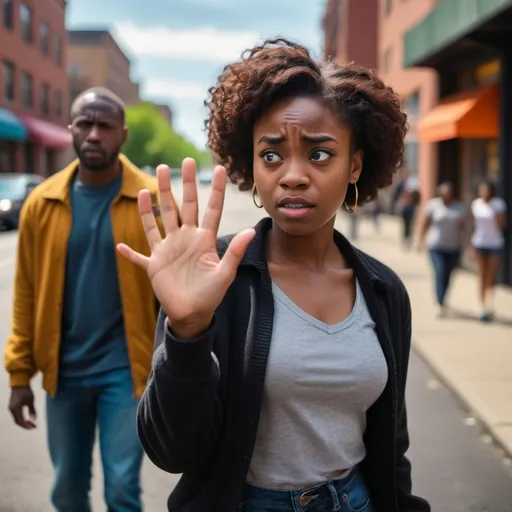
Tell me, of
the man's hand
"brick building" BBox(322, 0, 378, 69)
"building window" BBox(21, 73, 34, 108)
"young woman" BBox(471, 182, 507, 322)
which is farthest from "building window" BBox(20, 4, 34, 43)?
the man's hand

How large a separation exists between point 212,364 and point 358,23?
178ft

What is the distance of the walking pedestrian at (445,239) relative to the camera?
10539mm

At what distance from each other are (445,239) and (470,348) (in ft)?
7.36

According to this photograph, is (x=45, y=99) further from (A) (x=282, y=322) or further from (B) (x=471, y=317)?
(A) (x=282, y=322)

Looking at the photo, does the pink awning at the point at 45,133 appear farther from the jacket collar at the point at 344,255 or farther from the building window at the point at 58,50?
the jacket collar at the point at 344,255

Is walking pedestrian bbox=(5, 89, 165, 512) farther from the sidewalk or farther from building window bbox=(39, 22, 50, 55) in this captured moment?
building window bbox=(39, 22, 50, 55)

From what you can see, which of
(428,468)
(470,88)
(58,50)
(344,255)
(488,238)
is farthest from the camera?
(58,50)

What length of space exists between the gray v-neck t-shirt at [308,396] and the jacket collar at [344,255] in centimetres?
8

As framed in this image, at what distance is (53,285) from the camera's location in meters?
3.24

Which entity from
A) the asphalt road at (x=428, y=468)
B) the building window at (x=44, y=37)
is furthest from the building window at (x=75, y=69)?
the asphalt road at (x=428, y=468)

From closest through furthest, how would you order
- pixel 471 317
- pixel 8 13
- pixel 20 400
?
1. pixel 20 400
2. pixel 471 317
3. pixel 8 13

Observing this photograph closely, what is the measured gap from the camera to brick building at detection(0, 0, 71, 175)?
37.8 meters

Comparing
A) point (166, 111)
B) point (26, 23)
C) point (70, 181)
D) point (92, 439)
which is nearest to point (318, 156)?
point (70, 181)

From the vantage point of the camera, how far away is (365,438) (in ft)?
7.16
